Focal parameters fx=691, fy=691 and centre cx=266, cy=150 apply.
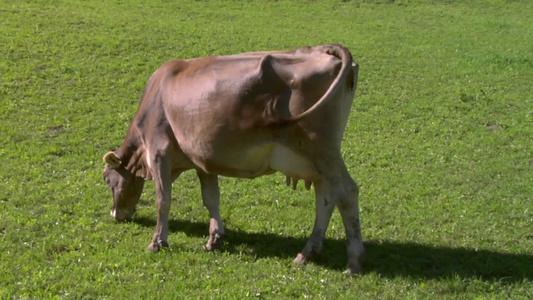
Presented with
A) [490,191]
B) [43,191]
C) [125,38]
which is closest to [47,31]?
[125,38]

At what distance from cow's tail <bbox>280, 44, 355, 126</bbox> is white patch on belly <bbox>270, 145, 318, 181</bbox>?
38 cm

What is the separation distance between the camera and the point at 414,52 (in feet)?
66.3

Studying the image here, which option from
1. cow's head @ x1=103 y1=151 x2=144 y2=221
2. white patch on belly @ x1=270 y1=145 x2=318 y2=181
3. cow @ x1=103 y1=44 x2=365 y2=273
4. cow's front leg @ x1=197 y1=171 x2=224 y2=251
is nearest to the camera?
cow @ x1=103 y1=44 x2=365 y2=273

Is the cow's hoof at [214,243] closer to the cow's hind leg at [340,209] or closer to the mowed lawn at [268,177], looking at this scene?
the mowed lawn at [268,177]

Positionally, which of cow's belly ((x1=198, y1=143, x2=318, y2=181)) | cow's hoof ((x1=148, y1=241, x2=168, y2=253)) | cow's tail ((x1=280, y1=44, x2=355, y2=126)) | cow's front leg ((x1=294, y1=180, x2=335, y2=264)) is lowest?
cow's hoof ((x1=148, y1=241, x2=168, y2=253))

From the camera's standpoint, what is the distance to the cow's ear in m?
9.15

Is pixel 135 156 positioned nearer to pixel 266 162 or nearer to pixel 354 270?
pixel 266 162

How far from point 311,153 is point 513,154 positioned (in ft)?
21.0

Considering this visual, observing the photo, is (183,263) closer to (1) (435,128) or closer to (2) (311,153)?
(2) (311,153)

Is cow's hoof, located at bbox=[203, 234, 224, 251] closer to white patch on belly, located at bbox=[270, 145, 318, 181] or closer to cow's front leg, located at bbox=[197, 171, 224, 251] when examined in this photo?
cow's front leg, located at bbox=[197, 171, 224, 251]

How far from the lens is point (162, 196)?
8.50 m

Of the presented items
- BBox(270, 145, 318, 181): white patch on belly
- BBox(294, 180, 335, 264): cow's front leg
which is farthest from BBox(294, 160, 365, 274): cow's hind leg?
Result: BBox(270, 145, 318, 181): white patch on belly

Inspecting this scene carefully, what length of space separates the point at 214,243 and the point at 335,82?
8.82 feet

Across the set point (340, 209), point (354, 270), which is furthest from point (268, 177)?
point (354, 270)
